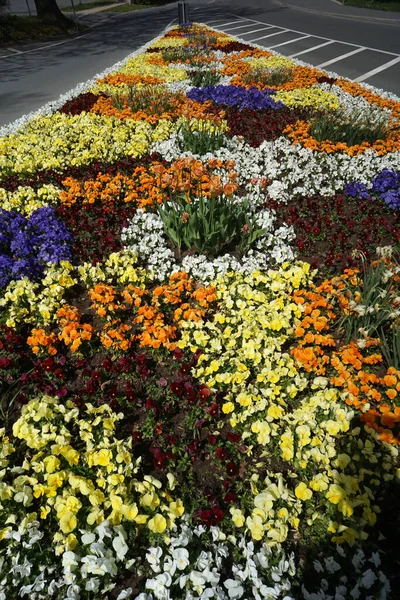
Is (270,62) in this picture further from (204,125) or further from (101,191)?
(101,191)

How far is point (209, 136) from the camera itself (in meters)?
7.36

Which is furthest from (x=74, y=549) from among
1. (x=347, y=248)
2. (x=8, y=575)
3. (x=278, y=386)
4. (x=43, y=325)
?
(x=347, y=248)

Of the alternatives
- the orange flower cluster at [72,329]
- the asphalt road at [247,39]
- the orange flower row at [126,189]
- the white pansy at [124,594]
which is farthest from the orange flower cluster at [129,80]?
the white pansy at [124,594]

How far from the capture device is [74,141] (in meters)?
7.91

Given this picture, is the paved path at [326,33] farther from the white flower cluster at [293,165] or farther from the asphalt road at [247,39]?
the white flower cluster at [293,165]

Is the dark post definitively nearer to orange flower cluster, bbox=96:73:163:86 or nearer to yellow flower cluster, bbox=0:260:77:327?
orange flower cluster, bbox=96:73:163:86

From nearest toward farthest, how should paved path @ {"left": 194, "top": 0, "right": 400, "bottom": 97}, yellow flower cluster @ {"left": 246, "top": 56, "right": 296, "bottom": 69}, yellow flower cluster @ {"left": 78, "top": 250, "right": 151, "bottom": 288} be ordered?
1. yellow flower cluster @ {"left": 78, "top": 250, "right": 151, "bottom": 288}
2. yellow flower cluster @ {"left": 246, "top": 56, "right": 296, "bottom": 69}
3. paved path @ {"left": 194, "top": 0, "right": 400, "bottom": 97}

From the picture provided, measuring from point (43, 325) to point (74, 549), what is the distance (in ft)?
7.63

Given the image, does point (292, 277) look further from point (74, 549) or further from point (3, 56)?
point (3, 56)

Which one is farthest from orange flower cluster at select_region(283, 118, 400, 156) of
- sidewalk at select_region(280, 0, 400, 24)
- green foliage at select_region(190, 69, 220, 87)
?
sidewalk at select_region(280, 0, 400, 24)

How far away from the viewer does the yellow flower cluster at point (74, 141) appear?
7.04m

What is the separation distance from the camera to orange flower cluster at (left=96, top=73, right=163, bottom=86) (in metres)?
12.1

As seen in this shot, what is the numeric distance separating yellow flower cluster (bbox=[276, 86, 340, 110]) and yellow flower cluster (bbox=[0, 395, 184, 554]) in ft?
30.7

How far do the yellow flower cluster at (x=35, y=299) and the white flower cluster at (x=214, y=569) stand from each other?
2.60m
